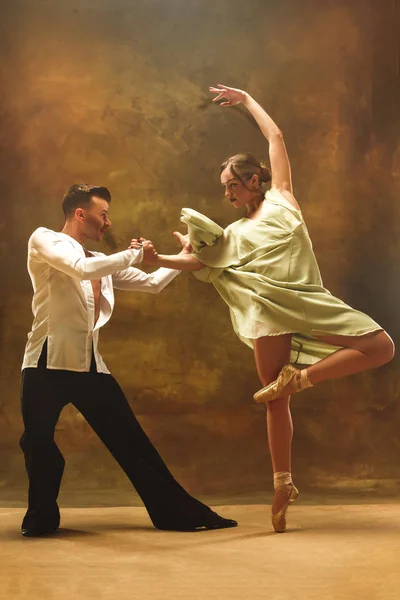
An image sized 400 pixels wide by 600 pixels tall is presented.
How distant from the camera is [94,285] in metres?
3.85

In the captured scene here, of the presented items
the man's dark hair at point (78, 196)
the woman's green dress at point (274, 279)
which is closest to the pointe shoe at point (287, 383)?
the woman's green dress at point (274, 279)

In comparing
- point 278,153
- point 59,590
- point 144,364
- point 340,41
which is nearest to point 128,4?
point 340,41

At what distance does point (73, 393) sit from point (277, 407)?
900 mm

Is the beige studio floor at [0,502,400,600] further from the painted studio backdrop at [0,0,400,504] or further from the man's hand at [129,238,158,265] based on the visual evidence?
the man's hand at [129,238,158,265]

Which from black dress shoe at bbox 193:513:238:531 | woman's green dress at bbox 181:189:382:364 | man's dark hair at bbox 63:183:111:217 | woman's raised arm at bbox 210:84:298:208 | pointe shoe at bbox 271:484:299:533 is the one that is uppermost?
woman's raised arm at bbox 210:84:298:208

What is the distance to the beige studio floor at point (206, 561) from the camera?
103 inches

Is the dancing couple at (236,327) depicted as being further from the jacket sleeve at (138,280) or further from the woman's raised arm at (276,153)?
the jacket sleeve at (138,280)

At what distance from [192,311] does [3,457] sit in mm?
1390

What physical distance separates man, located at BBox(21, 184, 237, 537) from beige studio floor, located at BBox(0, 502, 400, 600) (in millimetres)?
135

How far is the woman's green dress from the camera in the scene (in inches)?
141

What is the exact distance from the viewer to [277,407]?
144 inches

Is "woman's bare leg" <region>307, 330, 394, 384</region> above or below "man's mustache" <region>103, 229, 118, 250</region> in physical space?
below

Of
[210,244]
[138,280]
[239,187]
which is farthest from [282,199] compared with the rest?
[138,280]

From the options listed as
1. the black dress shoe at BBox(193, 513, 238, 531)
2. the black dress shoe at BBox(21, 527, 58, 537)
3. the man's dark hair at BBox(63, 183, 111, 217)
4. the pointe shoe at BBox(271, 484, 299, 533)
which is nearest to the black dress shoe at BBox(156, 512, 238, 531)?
the black dress shoe at BBox(193, 513, 238, 531)
